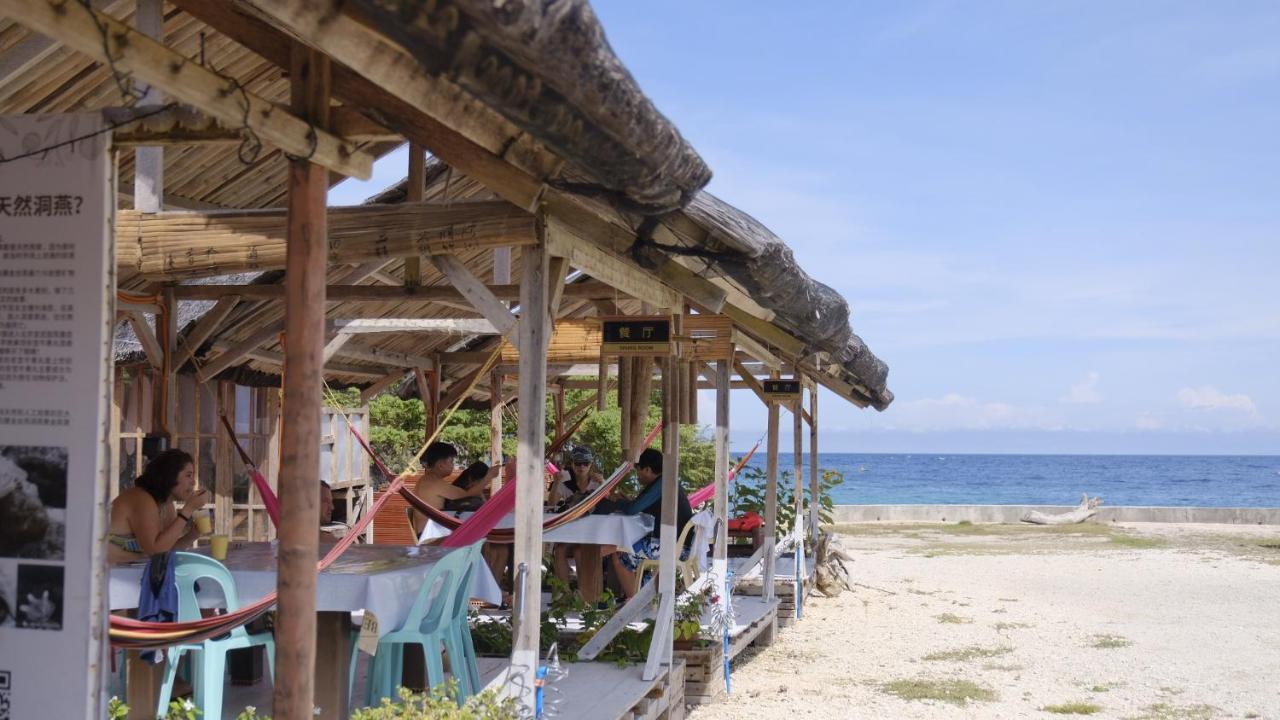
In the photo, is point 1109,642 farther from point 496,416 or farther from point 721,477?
point 496,416

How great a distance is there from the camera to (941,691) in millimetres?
7527

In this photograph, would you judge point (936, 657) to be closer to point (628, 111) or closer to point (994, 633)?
point (994, 633)

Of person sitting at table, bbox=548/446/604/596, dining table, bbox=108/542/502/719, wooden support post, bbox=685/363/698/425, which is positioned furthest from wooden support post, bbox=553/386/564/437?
dining table, bbox=108/542/502/719

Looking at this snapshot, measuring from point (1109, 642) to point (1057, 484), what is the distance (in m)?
61.9

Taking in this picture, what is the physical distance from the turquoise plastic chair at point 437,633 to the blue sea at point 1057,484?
42150mm

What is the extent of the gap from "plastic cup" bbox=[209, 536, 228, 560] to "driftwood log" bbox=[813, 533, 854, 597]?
847 centimetres

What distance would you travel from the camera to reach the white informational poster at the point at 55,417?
2.62 meters

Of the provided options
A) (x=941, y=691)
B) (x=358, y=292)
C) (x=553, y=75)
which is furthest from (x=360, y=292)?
(x=941, y=691)

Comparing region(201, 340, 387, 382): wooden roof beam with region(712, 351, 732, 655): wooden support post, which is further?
region(201, 340, 387, 382): wooden roof beam

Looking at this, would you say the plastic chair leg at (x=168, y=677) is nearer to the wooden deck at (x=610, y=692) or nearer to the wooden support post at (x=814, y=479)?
the wooden deck at (x=610, y=692)

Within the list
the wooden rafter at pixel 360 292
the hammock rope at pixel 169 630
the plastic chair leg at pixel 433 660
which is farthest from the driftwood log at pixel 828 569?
the hammock rope at pixel 169 630

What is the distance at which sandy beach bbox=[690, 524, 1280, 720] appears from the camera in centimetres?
729

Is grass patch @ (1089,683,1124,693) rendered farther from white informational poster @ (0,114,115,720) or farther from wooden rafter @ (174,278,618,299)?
white informational poster @ (0,114,115,720)

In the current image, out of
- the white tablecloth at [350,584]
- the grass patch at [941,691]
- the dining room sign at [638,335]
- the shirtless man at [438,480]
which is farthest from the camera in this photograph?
the shirtless man at [438,480]
